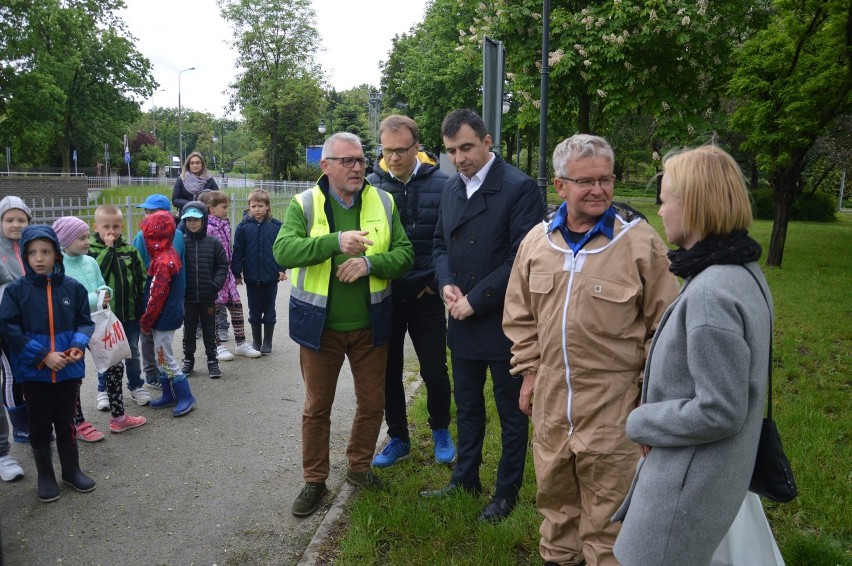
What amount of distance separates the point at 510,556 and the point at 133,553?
201 cm

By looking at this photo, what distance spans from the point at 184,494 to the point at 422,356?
178cm

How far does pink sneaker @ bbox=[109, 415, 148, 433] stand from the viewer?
534cm

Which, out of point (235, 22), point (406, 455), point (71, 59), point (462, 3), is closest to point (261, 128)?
point (235, 22)

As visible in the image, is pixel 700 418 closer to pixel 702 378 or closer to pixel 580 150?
pixel 702 378

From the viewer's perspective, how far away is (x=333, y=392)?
4195 millimetres

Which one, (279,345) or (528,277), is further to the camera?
(279,345)

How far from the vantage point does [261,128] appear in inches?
2008

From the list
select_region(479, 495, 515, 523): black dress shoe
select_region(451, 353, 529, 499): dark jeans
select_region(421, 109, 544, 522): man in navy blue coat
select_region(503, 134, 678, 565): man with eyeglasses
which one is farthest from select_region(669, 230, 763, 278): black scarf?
select_region(479, 495, 515, 523): black dress shoe

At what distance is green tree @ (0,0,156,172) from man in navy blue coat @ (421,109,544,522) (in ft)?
156

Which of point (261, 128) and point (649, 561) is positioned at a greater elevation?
point (261, 128)

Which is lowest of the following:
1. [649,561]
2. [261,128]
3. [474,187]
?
[649,561]

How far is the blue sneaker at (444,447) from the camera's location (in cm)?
479

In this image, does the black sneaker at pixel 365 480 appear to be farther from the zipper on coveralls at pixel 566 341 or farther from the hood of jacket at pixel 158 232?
the hood of jacket at pixel 158 232

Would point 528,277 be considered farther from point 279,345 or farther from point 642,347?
point 279,345
